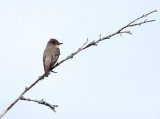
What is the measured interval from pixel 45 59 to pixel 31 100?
5.79 metres

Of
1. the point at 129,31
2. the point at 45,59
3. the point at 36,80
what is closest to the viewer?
the point at 36,80

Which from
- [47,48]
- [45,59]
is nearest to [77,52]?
[45,59]

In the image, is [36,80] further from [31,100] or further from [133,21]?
[133,21]

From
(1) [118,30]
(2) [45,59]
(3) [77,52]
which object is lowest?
(2) [45,59]

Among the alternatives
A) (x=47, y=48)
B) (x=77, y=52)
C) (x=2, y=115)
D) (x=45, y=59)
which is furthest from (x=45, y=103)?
(x=47, y=48)

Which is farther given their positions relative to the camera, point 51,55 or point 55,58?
point 51,55

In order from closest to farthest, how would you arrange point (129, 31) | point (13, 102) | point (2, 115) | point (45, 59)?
1. point (2, 115)
2. point (13, 102)
3. point (129, 31)
4. point (45, 59)

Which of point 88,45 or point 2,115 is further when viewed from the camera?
point 88,45

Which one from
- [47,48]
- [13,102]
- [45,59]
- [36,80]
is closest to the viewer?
[13,102]

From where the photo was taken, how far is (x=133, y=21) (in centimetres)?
509

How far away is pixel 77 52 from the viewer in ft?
16.9

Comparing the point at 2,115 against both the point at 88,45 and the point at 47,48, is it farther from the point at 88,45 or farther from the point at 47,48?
the point at 47,48

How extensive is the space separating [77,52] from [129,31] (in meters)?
0.84

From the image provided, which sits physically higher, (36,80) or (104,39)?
(104,39)
